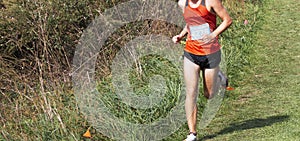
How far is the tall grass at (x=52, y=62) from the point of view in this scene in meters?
6.44

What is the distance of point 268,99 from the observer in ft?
24.4

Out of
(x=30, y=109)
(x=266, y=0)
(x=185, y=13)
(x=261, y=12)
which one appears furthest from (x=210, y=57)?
(x=266, y=0)

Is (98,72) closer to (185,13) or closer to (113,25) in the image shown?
(113,25)

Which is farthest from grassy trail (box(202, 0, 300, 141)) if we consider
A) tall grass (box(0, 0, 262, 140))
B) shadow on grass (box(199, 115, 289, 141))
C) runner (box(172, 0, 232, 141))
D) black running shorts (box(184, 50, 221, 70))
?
black running shorts (box(184, 50, 221, 70))

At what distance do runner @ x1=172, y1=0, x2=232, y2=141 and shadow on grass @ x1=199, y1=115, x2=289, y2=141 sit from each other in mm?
567

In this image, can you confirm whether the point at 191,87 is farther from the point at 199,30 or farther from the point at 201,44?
the point at 199,30

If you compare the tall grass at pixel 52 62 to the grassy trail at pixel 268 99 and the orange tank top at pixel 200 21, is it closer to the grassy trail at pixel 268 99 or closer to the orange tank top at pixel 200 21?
the grassy trail at pixel 268 99

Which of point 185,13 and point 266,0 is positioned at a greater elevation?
point 185,13

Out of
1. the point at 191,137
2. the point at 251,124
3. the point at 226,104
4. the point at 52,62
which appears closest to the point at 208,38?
the point at 191,137

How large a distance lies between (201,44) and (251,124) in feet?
4.33

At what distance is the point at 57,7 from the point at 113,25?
1026 mm

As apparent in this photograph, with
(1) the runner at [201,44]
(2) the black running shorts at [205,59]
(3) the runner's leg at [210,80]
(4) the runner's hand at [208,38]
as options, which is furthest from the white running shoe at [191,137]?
(4) the runner's hand at [208,38]

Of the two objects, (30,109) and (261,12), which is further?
(261,12)

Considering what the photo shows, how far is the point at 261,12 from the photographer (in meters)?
12.7
